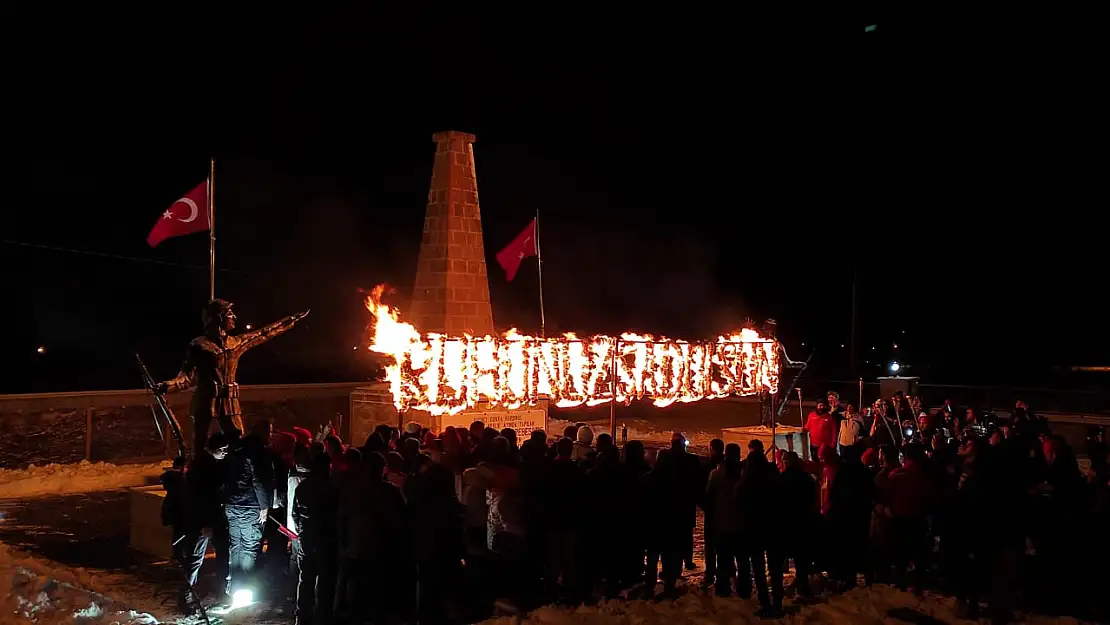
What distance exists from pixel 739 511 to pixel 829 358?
43.2 meters

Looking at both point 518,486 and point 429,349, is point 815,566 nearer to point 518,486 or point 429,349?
point 518,486

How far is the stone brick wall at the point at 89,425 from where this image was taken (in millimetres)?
17766

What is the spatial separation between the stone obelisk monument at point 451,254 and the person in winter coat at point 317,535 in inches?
351

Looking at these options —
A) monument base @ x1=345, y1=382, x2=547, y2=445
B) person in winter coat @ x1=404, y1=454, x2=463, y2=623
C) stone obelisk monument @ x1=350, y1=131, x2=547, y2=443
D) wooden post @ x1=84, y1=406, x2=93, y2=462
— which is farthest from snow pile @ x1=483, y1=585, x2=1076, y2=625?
wooden post @ x1=84, y1=406, x2=93, y2=462

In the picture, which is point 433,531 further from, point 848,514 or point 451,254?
point 451,254

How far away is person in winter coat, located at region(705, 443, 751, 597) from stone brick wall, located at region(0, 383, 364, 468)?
392 inches

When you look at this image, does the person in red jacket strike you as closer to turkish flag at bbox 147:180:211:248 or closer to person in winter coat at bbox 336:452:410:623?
person in winter coat at bbox 336:452:410:623

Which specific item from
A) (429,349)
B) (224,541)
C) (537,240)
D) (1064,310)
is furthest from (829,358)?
(224,541)

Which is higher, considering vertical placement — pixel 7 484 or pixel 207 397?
pixel 207 397

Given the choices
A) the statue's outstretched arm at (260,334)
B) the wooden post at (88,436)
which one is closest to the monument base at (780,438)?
the statue's outstretched arm at (260,334)

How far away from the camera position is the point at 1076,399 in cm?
2236

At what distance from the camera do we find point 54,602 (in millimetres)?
8516

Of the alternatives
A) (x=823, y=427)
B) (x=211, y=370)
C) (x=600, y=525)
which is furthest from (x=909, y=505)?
(x=211, y=370)

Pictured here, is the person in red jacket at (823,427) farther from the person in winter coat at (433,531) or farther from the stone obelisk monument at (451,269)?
the person in winter coat at (433,531)
